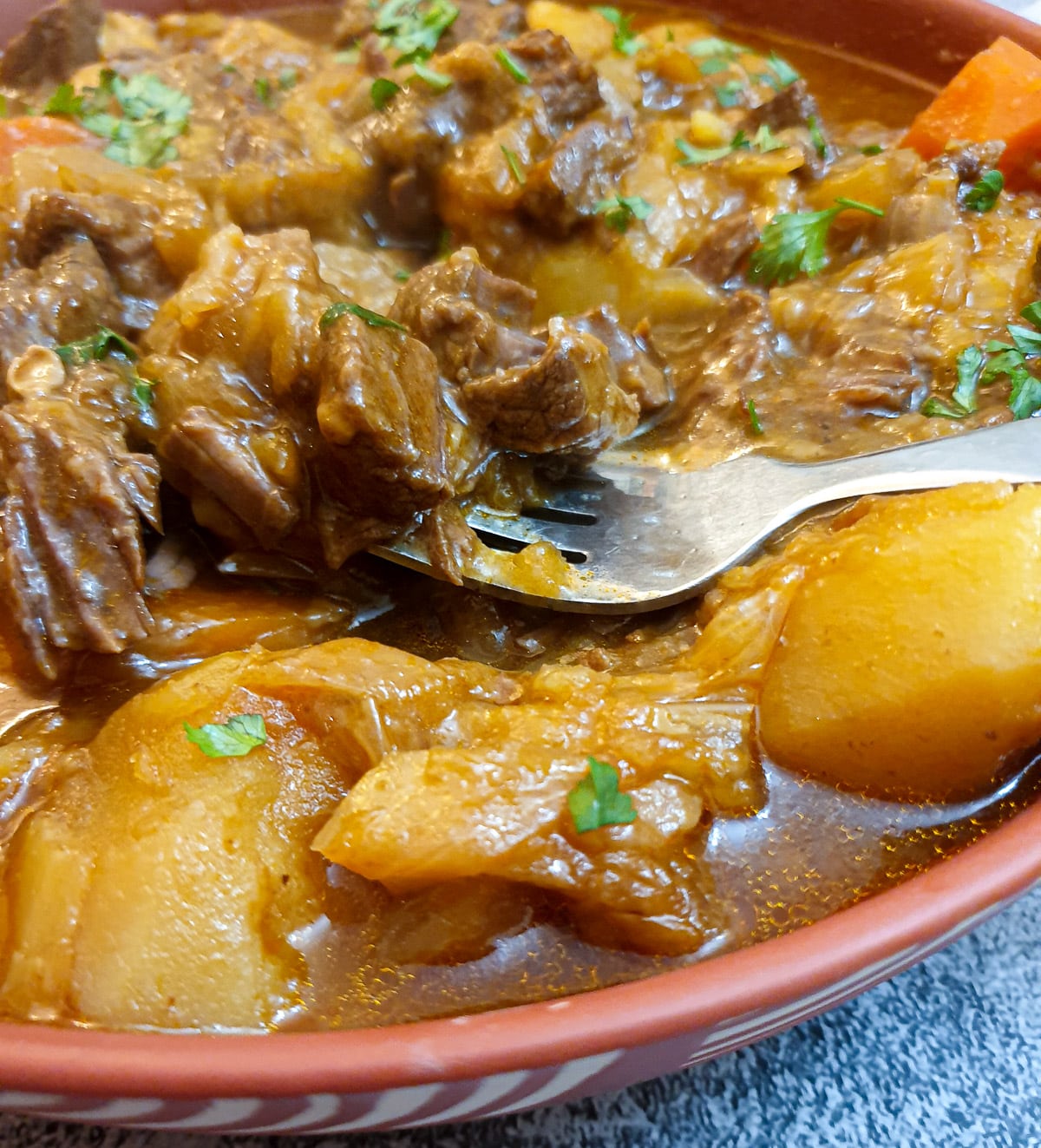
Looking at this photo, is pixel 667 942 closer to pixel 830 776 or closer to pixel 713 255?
pixel 830 776

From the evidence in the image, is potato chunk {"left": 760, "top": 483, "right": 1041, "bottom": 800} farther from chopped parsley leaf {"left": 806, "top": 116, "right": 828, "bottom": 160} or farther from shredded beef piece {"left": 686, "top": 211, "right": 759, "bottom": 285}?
chopped parsley leaf {"left": 806, "top": 116, "right": 828, "bottom": 160}

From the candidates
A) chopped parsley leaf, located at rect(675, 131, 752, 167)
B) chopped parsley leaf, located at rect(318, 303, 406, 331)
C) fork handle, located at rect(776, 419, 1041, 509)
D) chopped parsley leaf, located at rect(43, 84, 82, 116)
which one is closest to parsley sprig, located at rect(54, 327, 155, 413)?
chopped parsley leaf, located at rect(318, 303, 406, 331)

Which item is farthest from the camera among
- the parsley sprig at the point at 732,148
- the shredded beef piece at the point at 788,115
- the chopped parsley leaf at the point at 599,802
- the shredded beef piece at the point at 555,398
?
the shredded beef piece at the point at 788,115

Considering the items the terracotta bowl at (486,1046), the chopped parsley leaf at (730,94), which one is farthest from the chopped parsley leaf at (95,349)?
the chopped parsley leaf at (730,94)

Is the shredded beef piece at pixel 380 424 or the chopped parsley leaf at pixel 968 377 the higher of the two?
the chopped parsley leaf at pixel 968 377

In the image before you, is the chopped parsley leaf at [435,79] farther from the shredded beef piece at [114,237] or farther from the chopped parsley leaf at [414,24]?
the shredded beef piece at [114,237]

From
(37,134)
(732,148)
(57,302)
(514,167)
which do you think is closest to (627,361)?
(514,167)

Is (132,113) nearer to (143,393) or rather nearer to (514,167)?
(514,167)
